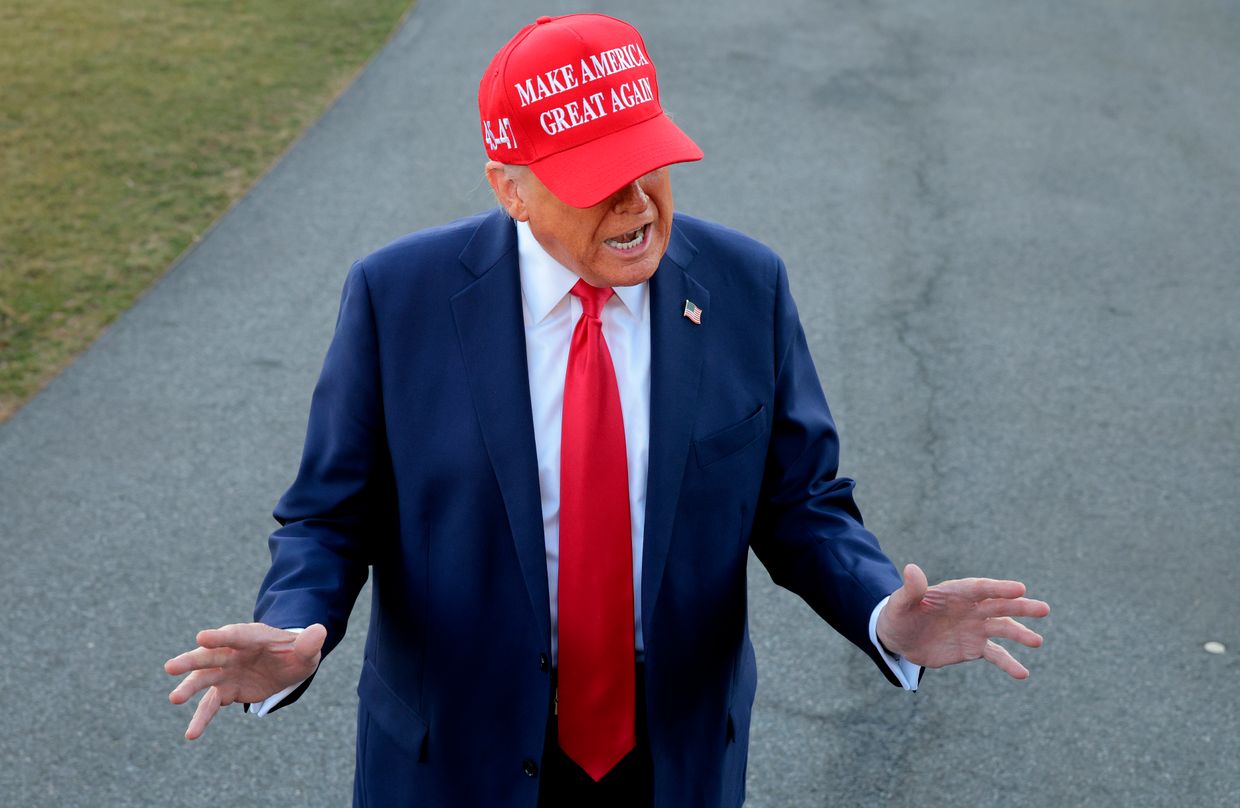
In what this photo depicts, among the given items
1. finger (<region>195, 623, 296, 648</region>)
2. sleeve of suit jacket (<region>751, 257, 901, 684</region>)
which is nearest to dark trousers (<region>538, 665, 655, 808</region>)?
sleeve of suit jacket (<region>751, 257, 901, 684</region>)

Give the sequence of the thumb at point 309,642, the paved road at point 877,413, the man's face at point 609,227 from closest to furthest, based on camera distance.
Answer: the thumb at point 309,642
the man's face at point 609,227
the paved road at point 877,413

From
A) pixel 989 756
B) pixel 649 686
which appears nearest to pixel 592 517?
pixel 649 686

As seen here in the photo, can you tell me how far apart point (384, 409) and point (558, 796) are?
830 mm

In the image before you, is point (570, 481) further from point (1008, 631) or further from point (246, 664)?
point (1008, 631)

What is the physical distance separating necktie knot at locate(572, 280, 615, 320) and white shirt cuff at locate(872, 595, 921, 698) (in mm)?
737

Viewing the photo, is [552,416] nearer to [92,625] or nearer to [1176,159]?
[92,625]

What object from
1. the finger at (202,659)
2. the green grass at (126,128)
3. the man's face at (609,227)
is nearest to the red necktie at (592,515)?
the man's face at (609,227)

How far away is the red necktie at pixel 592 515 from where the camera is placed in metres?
2.27

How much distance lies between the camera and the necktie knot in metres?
2.30

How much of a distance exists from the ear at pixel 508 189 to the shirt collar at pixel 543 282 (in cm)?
6

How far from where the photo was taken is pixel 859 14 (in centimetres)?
1141

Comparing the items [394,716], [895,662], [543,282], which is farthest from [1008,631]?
[394,716]

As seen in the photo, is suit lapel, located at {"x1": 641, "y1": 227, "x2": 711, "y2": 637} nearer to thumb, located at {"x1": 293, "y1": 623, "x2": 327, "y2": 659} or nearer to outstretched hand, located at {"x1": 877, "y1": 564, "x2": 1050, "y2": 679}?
outstretched hand, located at {"x1": 877, "y1": 564, "x2": 1050, "y2": 679}

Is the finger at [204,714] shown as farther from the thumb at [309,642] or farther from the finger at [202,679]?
the thumb at [309,642]
